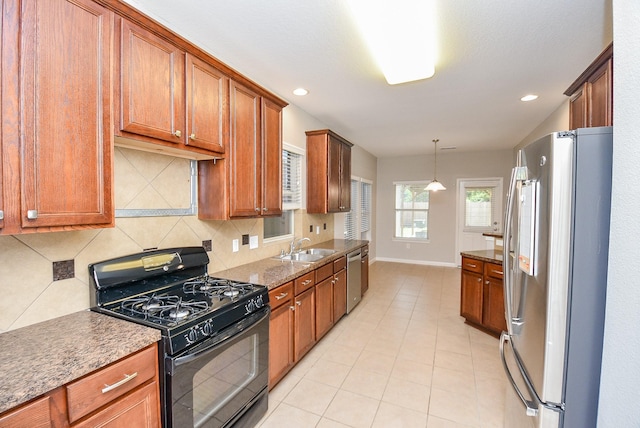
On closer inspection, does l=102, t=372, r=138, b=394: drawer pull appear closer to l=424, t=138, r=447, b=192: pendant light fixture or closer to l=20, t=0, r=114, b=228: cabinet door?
l=20, t=0, r=114, b=228: cabinet door

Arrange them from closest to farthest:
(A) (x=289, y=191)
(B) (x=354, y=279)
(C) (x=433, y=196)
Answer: (A) (x=289, y=191), (B) (x=354, y=279), (C) (x=433, y=196)

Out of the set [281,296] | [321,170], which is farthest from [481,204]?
[281,296]

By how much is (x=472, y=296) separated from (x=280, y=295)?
2555mm

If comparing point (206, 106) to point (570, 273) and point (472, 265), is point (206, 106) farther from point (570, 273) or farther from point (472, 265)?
point (472, 265)

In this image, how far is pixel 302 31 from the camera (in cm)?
207

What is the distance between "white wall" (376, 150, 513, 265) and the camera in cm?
669

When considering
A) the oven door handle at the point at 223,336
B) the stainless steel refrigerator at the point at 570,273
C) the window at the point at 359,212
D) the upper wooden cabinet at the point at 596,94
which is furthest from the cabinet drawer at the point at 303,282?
the window at the point at 359,212

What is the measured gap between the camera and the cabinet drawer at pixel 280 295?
7.21ft

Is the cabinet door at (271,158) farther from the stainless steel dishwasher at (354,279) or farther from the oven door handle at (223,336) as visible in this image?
the stainless steel dishwasher at (354,279)

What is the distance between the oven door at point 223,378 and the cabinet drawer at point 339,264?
4.75 feet

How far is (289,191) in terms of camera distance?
364 centimetres

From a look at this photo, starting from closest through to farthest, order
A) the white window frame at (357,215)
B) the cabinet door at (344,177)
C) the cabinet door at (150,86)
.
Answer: the cabinet door at (150,86) < the cabinet door at (344,177) < the white window frame at (357,215)

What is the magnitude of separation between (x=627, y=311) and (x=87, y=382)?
6.40ft

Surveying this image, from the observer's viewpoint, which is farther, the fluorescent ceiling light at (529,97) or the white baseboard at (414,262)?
the white baseboard at (414,262)
